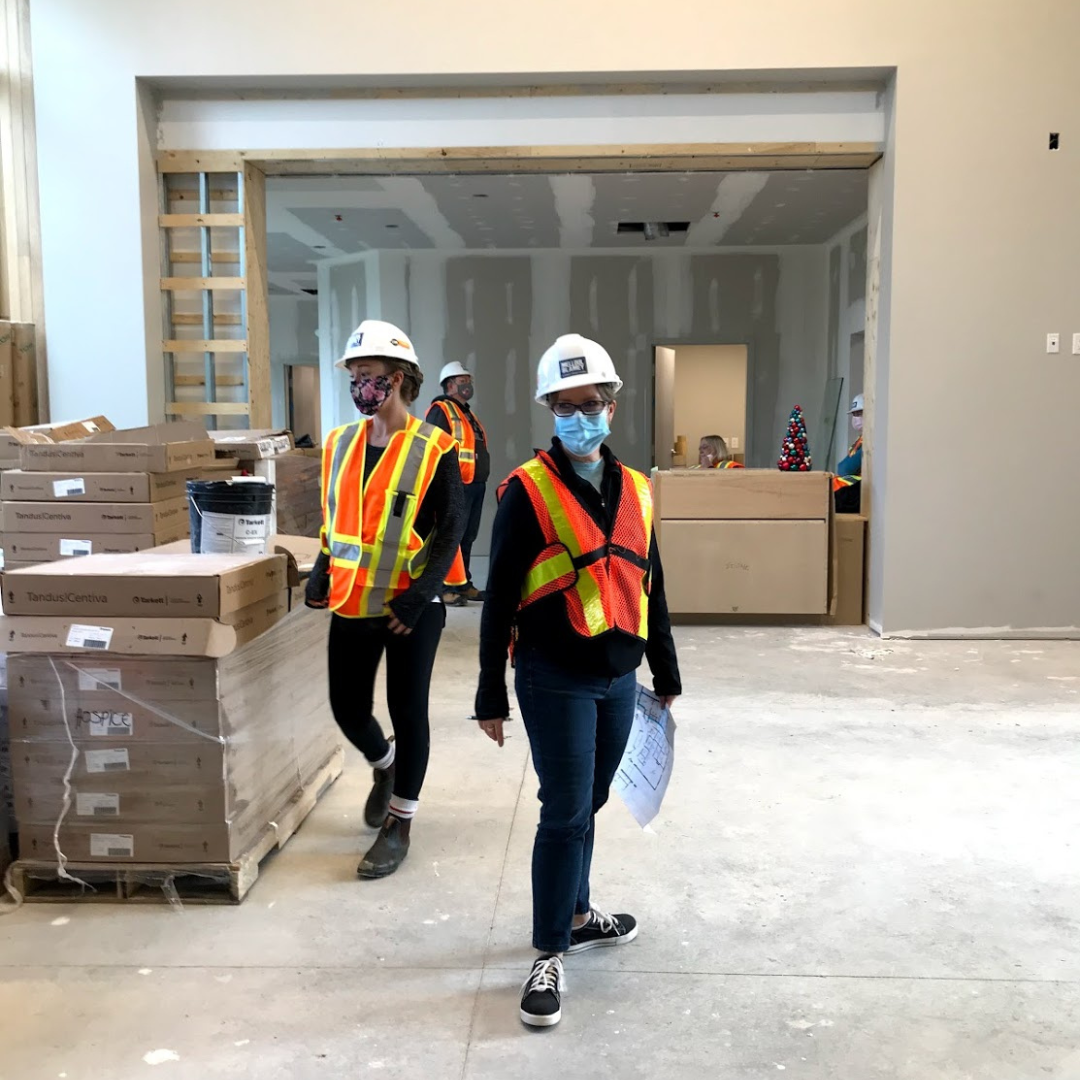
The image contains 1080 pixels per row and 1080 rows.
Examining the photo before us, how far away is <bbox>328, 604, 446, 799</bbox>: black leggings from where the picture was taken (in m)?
2.92

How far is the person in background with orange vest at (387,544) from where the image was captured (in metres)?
2.85

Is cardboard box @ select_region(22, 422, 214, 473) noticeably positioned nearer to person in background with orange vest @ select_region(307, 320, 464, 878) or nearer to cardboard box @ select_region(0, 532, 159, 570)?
cardboard box @ select_region(0, 532, 159, 570)

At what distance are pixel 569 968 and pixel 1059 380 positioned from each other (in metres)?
5.13

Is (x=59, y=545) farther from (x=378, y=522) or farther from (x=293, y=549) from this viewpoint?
(x=378, y=522)

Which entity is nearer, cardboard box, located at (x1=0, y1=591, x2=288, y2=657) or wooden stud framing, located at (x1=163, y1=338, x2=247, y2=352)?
cardboard box, located at (x1=0, y1=591, x2=288, y2=657)

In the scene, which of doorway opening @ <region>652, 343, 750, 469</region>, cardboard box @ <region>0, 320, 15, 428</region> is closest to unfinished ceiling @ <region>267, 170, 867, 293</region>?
cardboard box @ <region>0, 320, 15, 428</region>

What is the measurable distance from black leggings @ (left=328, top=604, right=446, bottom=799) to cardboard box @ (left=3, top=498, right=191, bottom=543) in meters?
1.44

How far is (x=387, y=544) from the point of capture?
2844mm

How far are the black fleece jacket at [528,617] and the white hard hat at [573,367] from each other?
0.14 meters

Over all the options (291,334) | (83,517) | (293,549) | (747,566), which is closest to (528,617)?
(293,549)

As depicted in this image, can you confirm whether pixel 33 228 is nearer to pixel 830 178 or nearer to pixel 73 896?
pixel 73 896

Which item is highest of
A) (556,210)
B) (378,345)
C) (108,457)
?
(556,210)

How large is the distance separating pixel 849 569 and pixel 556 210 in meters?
4.66

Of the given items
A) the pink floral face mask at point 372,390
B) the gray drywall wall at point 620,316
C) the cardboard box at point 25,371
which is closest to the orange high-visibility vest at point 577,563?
the pink floral face mask at point 372,390
